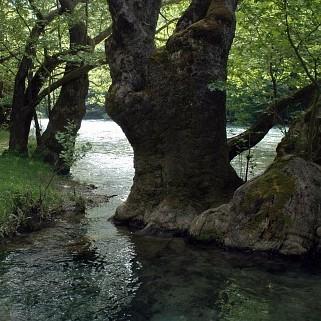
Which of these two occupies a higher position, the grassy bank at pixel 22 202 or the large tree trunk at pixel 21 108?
the large tree trunk at pixel 21 108

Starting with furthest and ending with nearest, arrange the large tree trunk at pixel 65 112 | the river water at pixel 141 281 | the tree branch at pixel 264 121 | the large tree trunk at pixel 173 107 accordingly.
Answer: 1. the large tree trunk at pixel 65 112
2. the tree branch at pixel 264 121
3. the large tree trunk at pixel 173 107
4. the river water at pixel 141 281

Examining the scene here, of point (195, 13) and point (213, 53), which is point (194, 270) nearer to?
point (213, 53)

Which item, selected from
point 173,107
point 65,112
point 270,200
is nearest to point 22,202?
point 173,107

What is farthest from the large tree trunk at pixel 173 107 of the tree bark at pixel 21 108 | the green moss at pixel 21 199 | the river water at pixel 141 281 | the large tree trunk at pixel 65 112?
the tree bark at pixel 21 108

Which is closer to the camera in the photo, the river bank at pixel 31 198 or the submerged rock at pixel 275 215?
the submerged rock at pixel 275 215

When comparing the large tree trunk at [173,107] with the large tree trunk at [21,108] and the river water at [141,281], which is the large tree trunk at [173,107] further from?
the large tree trunk at [21,108]

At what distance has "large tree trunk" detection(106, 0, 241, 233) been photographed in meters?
12.6

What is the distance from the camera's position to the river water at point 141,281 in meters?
7.73

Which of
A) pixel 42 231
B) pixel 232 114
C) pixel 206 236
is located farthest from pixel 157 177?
pixel 232 114

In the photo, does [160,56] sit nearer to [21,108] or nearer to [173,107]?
[173,107]

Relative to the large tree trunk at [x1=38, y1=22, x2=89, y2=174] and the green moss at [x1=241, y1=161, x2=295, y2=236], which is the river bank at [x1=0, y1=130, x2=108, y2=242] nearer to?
the large tree trunk at [x1=38, y1=22, x2=89, y2=174]

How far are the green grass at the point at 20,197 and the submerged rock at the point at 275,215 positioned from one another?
4.45 m

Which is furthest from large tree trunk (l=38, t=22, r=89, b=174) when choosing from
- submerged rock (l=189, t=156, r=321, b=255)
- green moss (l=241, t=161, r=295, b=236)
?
green moss (l=241, t=161, r=295, b=236)

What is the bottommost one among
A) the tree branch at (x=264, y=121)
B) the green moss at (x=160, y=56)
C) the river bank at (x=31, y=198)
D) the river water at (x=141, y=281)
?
the river water at (x=141, y=281)
